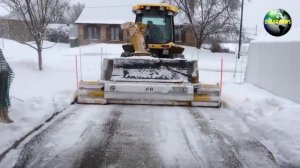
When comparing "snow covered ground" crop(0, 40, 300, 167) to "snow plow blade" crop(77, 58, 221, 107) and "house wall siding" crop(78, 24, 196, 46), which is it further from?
"house wall siding" crop(78, 24, 196, 46)

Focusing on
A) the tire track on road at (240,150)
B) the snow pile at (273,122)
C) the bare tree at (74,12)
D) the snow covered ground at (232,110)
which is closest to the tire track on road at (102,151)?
the snow covered ground at (232,110)

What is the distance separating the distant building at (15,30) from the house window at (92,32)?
9417 millimetres

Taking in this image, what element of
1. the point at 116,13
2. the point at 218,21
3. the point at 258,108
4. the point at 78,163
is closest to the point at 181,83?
the point at 258,108

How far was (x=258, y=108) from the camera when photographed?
928 cm

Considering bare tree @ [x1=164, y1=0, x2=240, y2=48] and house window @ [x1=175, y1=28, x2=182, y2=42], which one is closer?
bare tree @ [x1=164, y1=0, x2=240, y2=48]

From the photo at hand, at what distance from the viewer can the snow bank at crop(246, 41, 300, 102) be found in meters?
10.7

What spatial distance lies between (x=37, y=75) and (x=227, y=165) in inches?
→ 437

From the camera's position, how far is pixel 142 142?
6.59m

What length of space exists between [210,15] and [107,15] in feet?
44.1

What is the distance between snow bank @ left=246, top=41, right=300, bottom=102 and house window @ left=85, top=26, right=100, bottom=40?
3081 cm

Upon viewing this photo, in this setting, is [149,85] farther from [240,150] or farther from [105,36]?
[105,36]

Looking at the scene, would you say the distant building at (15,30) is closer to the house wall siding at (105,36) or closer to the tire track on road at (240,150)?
the house wall siding at (105,36)

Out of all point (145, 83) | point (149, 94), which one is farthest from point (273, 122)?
point (145, 83)

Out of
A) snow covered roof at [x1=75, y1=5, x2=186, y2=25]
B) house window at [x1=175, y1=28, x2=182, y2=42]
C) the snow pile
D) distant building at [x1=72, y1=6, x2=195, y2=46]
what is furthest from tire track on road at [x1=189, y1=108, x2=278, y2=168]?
snow covered roof at [x1=75, y1=5, x2=186, y2=25]
